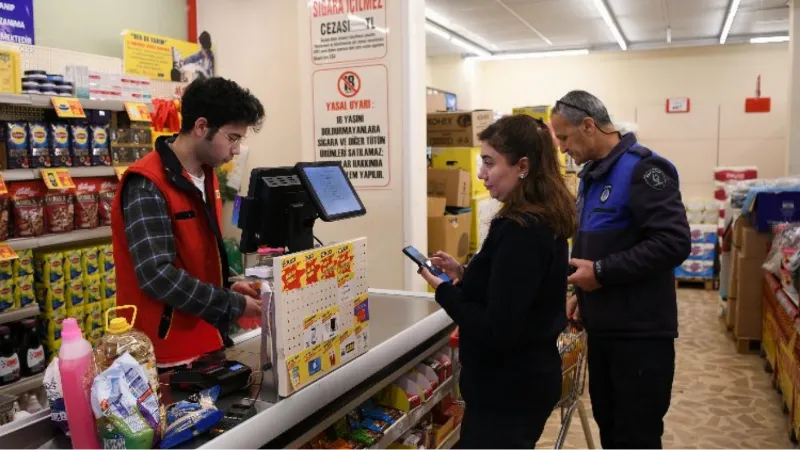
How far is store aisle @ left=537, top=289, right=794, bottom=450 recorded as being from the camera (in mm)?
3895

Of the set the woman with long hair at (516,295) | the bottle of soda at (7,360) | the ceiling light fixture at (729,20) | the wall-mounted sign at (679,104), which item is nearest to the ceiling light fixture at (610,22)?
the wall-mounted sign at (679,104)

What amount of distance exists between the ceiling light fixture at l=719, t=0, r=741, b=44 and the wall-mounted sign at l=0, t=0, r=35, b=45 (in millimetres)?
8002

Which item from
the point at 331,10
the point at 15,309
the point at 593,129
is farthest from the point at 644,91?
the point at 15,309

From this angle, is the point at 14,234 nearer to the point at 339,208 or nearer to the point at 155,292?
the point at 155,292

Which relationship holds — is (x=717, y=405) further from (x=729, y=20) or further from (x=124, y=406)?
(x=729, y=20)

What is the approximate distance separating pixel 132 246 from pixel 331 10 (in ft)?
7.67

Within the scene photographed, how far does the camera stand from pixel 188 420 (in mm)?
1438

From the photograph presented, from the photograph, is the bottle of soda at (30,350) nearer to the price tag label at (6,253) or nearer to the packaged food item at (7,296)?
the packaged food item at (7,296)

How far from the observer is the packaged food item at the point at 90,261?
3615 mm

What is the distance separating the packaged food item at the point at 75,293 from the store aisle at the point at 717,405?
2744 mm

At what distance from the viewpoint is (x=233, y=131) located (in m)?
2.04

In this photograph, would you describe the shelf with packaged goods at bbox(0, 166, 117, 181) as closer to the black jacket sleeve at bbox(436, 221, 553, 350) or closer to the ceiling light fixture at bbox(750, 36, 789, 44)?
the black jacket sleeve at bbox(436, 221, 553, 350)

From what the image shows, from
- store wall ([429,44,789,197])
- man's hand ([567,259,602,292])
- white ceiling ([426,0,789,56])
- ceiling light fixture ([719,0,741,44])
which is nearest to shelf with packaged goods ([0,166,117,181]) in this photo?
man's hand ([567,259,602,292])

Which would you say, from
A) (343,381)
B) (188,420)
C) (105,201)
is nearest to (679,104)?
(105,201)
